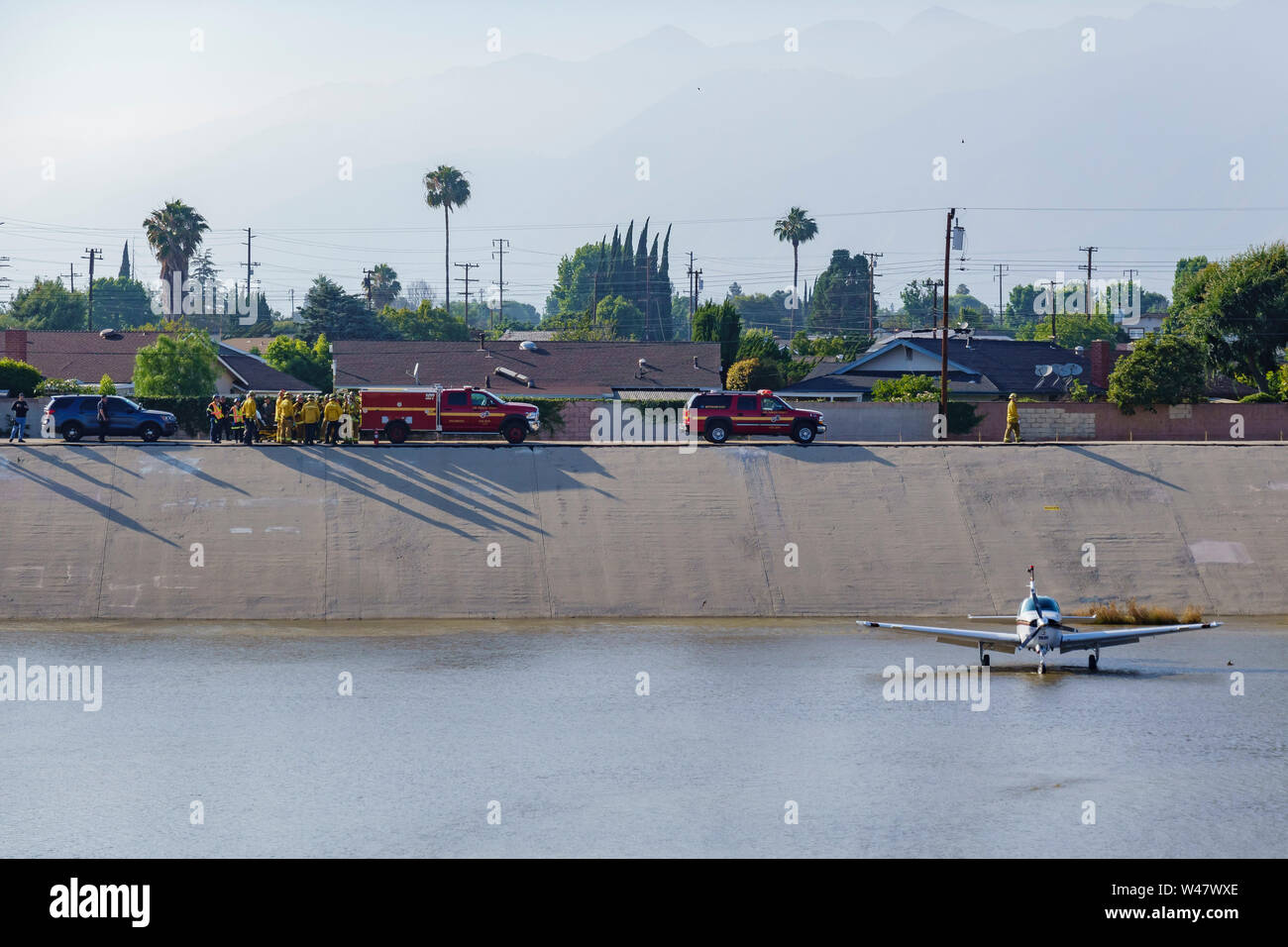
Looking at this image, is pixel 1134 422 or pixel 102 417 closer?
pixel 102 417

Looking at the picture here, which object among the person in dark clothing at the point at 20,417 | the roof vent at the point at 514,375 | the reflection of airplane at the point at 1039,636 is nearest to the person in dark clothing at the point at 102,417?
the person in dark clothing at the point at 20,417

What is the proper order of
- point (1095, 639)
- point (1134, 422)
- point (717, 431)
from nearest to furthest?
point (1095, 639) < point (717, 431) < point (1134, 422)

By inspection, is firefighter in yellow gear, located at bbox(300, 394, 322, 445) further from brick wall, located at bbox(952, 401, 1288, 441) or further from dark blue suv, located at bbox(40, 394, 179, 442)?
brick wall, located at bbox(952, 401, 1288, 441)

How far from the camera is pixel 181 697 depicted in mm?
30078

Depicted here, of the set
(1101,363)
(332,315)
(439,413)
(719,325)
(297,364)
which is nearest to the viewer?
(439,413)

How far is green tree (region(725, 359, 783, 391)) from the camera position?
270 feet

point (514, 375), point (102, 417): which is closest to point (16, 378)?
point (102, 417)

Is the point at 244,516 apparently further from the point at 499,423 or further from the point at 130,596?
the point at 499,423

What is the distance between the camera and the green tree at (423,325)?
133 m

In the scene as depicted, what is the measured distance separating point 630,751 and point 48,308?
133460 millimetres

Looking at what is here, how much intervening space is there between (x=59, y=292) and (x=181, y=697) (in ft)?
421

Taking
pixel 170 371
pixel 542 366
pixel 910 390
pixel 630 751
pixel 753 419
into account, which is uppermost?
pixel 542 366

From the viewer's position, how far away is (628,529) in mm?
42906

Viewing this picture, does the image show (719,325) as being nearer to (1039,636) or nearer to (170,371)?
(170,371)
